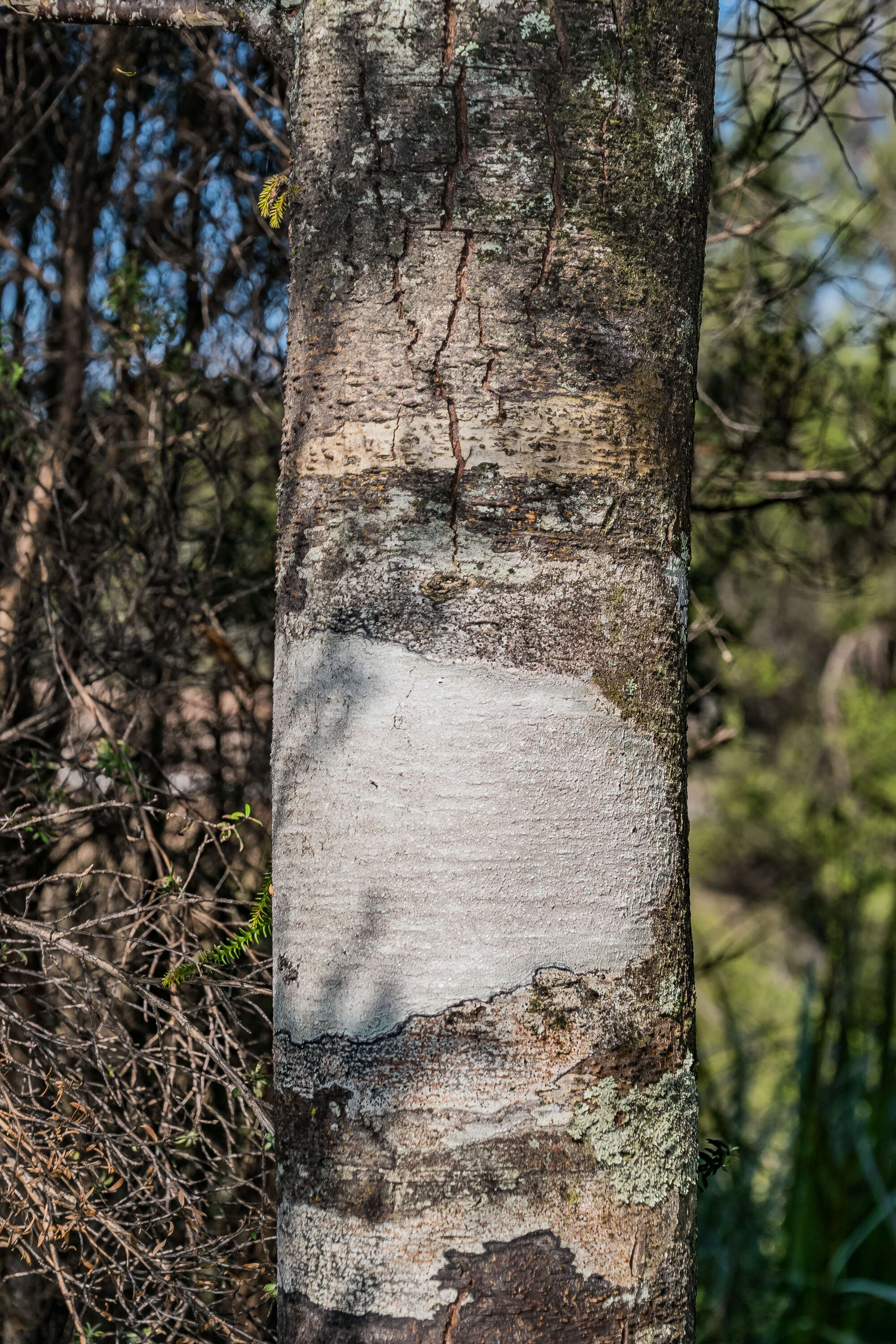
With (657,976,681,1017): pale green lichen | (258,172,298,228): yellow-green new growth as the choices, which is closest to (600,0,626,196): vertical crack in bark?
(258,172,298,228): yellow-green new growth

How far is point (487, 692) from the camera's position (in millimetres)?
1036

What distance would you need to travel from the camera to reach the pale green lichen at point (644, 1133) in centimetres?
103

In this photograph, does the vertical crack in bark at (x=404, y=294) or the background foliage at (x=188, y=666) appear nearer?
the vertical crack in bark at (x=404, y=294)

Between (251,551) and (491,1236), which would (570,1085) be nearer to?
(491,1236)

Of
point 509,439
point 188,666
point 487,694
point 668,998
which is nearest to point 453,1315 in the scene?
point 668,998

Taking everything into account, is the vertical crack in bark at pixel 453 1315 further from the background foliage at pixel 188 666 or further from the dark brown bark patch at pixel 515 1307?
the background foliage at pixel 188 666

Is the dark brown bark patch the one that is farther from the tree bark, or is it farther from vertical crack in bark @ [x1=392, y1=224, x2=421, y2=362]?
vertical crack in bark @ [x1=392, y1=224, x2=421, y2=362]

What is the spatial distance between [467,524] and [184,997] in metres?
1.19

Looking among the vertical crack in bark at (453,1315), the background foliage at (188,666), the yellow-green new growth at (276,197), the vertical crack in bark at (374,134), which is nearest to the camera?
the vertical crack in bark at (453,1315)

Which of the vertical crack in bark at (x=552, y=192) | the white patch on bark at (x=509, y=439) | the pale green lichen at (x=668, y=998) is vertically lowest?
the pale green lichen at (x=668, y=998)

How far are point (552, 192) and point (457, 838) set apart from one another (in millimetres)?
647

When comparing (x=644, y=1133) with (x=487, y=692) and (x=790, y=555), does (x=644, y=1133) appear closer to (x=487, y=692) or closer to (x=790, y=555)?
(x=487, y=692)

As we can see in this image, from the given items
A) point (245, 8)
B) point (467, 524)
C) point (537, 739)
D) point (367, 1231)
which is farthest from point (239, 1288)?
point (245, 8)

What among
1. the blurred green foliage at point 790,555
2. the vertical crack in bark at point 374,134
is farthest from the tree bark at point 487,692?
the blurred green foliage at point 790,555
